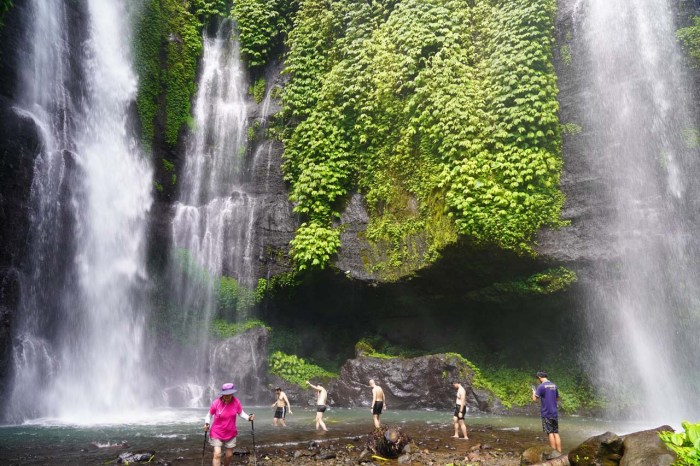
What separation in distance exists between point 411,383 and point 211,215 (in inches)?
395

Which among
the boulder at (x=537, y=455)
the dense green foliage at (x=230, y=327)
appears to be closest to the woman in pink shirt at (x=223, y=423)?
the boulder at (x=537, y=455)

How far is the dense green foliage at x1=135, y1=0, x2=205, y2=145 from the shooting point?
20.2m

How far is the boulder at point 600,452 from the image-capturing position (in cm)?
606

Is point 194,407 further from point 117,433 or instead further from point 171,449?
point 171,449

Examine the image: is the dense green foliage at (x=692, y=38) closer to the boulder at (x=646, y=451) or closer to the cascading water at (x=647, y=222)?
the cascading water at (x=647, y=222)

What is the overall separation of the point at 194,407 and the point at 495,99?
14073mm

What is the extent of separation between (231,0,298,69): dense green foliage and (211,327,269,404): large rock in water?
11918 millimetres

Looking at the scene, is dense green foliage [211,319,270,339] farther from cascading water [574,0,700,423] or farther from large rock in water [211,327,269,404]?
cascading water [574,0,700,423]

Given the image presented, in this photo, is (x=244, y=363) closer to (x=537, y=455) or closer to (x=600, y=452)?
(x=537, y=455)

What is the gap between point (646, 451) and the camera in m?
5.59

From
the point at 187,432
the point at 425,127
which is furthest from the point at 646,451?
the point at 425,127

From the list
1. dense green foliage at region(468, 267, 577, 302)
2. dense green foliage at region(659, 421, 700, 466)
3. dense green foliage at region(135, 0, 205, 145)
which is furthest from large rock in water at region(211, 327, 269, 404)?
dense green foliage at region(659, 421, 700, 466)

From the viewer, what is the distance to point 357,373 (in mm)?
16109

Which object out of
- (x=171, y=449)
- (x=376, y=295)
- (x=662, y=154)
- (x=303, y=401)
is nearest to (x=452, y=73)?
(x=662, y=154)
